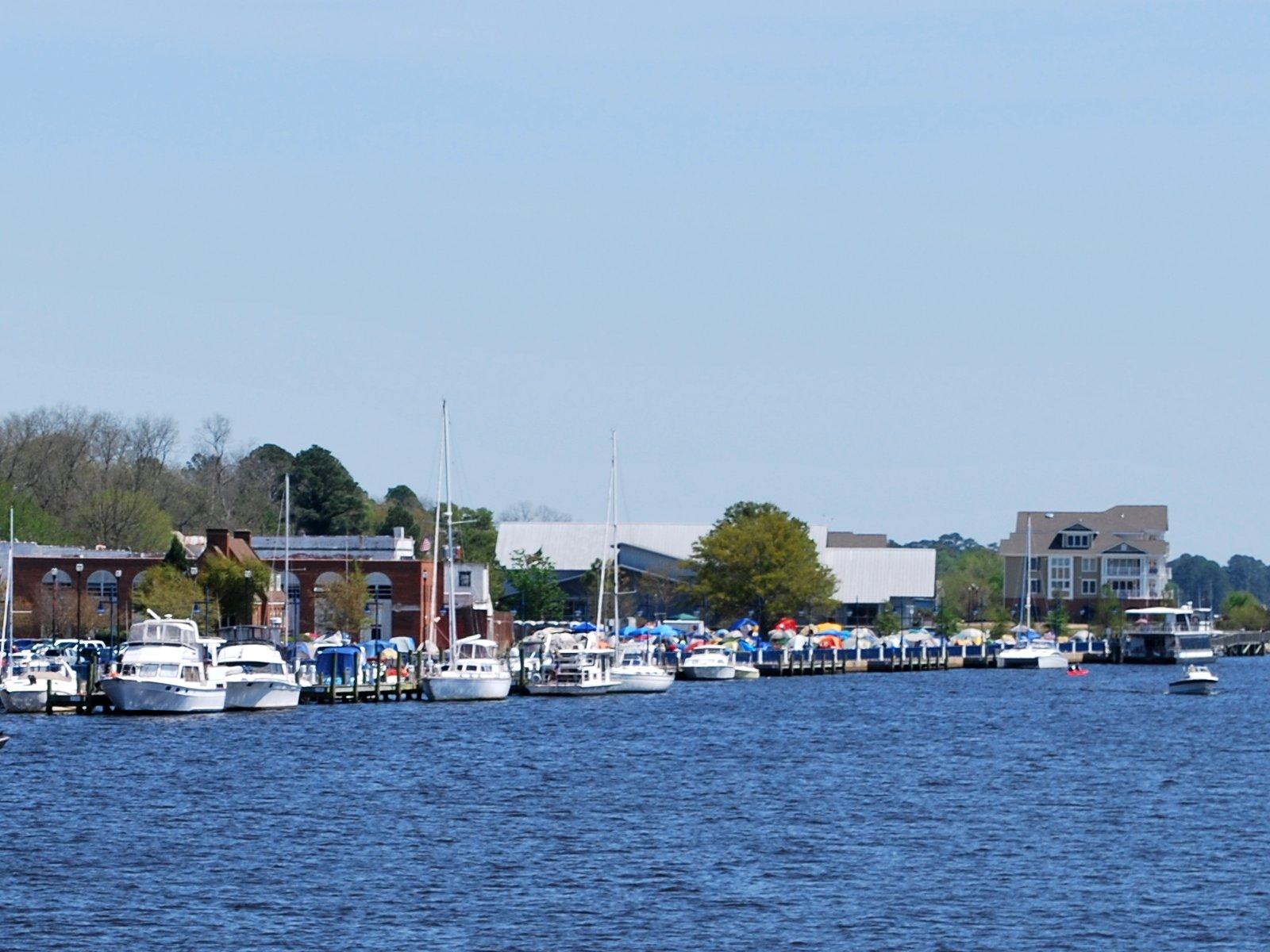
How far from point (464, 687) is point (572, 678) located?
412 inches

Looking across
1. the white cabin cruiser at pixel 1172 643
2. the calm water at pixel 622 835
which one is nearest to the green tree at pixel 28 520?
the calm water at pixel 622 835

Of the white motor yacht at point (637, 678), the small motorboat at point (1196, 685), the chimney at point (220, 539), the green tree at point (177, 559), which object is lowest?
the small motorboat at point (1196, 685)

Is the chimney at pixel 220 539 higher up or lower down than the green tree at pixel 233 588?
higher up

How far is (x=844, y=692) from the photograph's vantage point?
124 metres

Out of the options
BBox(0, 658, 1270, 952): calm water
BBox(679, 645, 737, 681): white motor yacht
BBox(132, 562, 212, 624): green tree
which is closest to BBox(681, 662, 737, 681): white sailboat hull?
BBox(679, 645, 737, 681): white motor yacht

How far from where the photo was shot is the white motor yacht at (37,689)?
88.7 metres

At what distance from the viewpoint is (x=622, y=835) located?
172ft

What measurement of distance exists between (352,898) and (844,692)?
83.6m

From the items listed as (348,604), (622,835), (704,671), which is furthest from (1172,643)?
(622,835)

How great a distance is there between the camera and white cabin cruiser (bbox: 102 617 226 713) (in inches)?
3393

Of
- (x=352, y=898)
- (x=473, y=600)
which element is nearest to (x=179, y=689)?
(x=352, y=898)

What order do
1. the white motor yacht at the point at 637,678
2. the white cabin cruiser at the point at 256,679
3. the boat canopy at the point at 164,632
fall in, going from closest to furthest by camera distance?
the white cabin cruiser at the point at 256,679 < the boat canopy at the point at 164,632 < the white motor yacht at the point at 637,678

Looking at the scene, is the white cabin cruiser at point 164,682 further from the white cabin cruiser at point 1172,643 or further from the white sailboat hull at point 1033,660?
the white cabin cruiser at point 1172,643

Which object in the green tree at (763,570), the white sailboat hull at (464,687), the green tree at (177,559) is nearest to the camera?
the white sailboat hull at (464,687)
